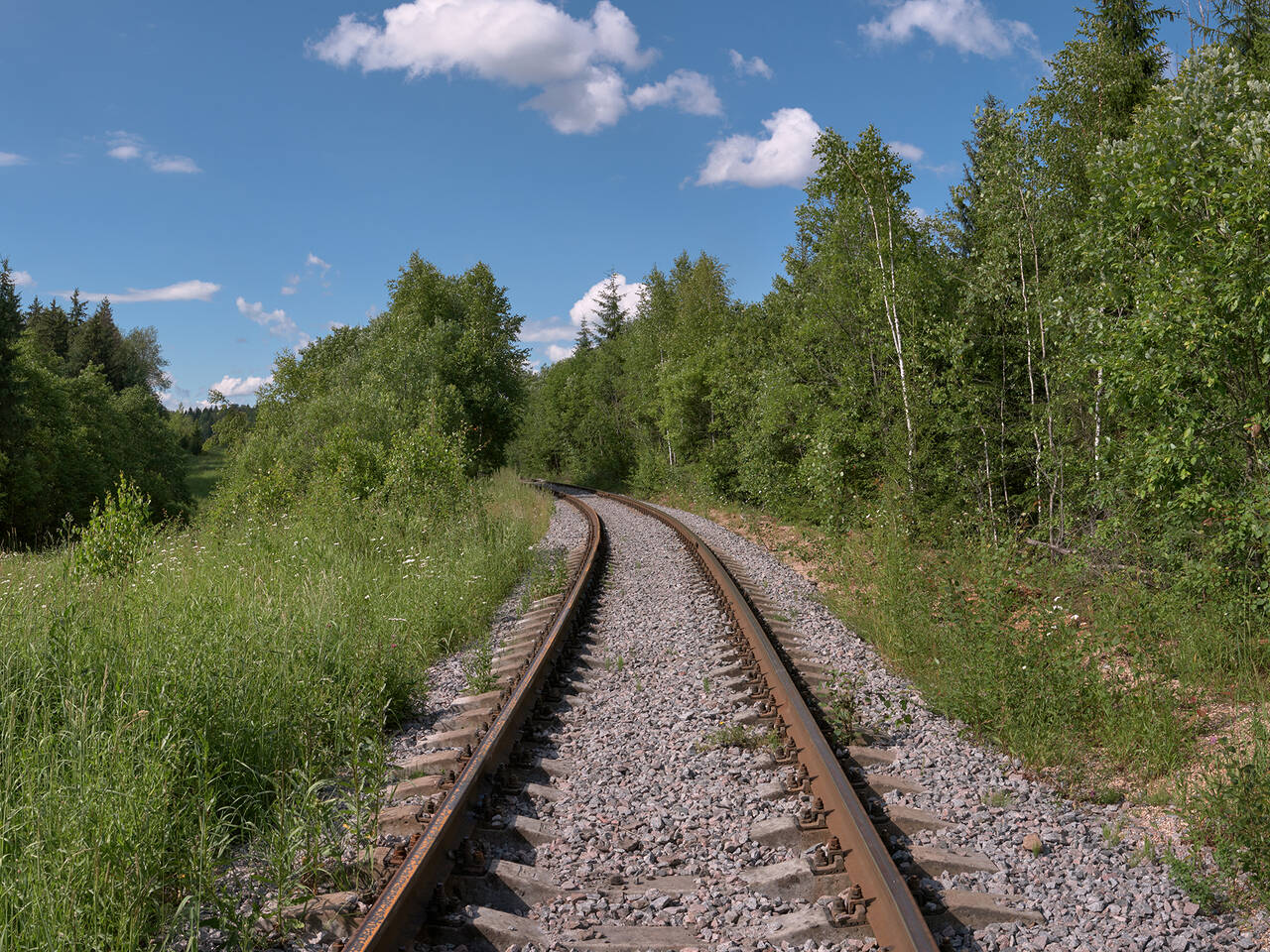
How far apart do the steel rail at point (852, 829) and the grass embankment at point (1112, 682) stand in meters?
1.07

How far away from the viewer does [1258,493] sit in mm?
5695

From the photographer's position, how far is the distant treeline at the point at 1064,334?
626cm

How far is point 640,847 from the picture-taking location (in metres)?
3.55

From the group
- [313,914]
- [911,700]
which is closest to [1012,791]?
[911,700]

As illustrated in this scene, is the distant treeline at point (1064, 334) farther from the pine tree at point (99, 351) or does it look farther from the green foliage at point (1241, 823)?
the pine tree at point (99, 351)

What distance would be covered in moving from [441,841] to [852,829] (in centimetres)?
170

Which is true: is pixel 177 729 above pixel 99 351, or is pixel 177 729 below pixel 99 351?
below

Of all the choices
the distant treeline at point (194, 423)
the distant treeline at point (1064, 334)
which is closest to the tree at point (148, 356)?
the distant treeline at point (194, 423)

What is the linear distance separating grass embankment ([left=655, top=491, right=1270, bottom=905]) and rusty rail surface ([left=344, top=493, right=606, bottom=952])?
8.97 ft

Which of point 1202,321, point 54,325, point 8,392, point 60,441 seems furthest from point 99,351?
point 1202,321

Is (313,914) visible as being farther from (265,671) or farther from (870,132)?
(870,132)

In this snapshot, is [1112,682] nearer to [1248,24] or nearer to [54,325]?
[1248,24]

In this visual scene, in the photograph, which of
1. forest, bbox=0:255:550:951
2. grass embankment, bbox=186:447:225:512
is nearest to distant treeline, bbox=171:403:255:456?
grass embankment, bbox=186:447:225:512

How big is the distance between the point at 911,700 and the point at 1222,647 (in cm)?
232
